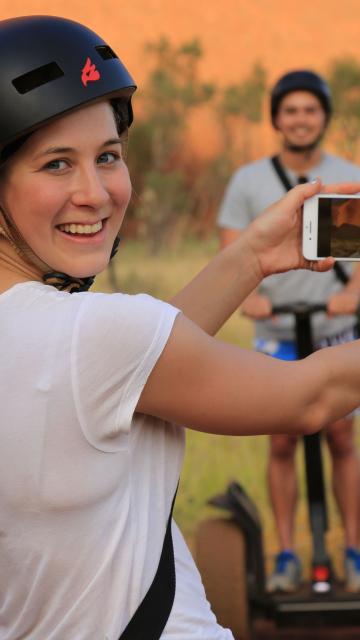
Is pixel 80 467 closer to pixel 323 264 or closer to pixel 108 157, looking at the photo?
pixel 108 157

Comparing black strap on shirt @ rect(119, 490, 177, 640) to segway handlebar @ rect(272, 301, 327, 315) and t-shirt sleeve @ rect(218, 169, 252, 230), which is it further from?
t-shirt sleeve @ rect(218, 169, 252, 230)

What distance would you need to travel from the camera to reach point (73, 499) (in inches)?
65.5

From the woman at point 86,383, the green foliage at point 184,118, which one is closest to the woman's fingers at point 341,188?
the woman at point 86,383

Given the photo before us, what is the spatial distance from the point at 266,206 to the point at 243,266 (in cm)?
277

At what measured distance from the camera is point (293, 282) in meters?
5.00

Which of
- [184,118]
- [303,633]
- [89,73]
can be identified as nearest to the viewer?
[89,73]

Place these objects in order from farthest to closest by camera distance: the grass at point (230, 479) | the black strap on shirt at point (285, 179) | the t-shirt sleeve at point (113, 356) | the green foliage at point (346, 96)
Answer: the green foliage at point (346, 96)
the grass at point (230, 479)
the black strap on shirt at point (285, 179)
the t-shirt sleeve at point (113, 356)

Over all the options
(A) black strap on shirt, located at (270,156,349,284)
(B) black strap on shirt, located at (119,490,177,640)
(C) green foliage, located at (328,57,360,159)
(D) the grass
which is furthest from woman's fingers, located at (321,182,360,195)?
(C) green foliage, located at (328,57,360,159)

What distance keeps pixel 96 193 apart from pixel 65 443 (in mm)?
395

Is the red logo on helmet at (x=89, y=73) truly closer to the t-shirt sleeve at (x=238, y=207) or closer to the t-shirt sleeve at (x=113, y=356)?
the t-shirt sleeve at (x=113, y=356)

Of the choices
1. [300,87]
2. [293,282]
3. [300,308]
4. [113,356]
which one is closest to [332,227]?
[113,356]

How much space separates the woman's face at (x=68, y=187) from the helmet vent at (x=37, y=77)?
3.1 inches

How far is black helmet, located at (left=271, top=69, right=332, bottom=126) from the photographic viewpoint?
5176 millimetres

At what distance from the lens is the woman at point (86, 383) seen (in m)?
1.63
